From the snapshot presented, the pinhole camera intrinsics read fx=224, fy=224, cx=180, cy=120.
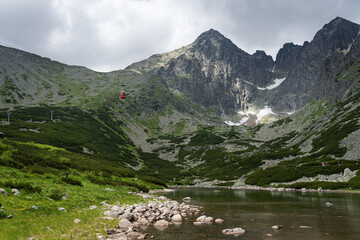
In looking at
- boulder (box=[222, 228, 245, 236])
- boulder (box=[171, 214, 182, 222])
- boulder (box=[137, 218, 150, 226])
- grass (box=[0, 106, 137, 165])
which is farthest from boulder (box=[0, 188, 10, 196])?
grass (box=[0, 106, 137, 165])

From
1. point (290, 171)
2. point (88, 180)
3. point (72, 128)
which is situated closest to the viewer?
point (88, 180)

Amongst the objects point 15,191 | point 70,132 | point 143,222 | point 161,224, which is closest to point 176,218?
point 161,224

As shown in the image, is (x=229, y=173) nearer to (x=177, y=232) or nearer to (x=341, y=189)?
(x=341, y=189)

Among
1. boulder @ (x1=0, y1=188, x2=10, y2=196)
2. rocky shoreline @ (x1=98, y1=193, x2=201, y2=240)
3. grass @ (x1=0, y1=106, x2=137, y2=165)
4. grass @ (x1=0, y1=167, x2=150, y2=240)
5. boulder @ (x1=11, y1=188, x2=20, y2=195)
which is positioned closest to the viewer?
grass @ (x1=0, y1=167, x2=150, y2=240)

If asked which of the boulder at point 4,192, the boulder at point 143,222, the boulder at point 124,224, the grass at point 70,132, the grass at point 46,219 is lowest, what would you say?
the boulder at point 143,222

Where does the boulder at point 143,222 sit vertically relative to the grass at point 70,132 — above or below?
below

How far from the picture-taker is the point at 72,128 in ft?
446

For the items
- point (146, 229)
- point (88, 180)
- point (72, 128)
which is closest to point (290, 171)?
point (88, 180)

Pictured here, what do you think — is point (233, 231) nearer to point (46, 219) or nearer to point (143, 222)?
point (143, 222)

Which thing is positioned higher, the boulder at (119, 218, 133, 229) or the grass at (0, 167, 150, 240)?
the grass at (0, 167, 150, 240)

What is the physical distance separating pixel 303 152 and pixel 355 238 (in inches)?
4279

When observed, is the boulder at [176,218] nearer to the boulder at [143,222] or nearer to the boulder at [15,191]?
the boulder at [143,222]

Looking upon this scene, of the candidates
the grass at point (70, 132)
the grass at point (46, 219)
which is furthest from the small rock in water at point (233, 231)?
the grass at point (70, 132)

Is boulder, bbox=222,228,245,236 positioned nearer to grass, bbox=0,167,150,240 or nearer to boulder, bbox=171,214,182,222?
boulder, bbox=171,214,182,222
